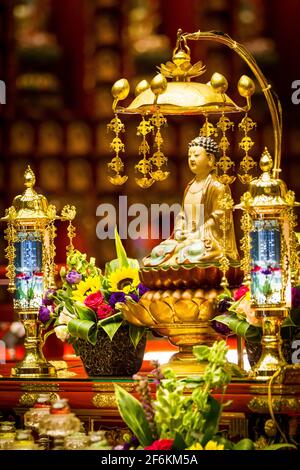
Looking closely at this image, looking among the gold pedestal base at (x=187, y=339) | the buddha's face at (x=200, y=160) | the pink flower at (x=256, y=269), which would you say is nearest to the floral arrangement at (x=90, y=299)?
the gold pedestal base at (x=187, y=339)

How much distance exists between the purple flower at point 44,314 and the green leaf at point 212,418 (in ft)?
4.52

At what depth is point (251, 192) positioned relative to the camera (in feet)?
14.1

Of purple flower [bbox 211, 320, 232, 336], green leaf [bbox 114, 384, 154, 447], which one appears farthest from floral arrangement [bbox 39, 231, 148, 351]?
green leaf [bbox 114, 384, 154, 447]

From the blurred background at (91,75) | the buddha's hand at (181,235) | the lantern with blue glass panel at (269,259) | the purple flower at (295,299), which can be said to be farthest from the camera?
the blurred background at (91,75)

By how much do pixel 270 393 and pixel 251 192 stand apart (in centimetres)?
61

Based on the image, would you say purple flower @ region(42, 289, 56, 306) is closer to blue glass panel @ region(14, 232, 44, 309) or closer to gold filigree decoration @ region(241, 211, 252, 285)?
blue glass panel @ region(14, 232, 44, 309)

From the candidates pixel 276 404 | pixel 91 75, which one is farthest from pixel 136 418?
pixel 91 75

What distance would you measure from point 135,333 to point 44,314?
0.34 meters

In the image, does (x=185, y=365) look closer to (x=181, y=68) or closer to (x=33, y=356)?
(x=33, y=356)

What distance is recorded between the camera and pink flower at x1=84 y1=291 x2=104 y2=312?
15.2 ft

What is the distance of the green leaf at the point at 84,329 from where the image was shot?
4.61m

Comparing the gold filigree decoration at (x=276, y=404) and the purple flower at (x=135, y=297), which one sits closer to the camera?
the gold filigree decoration at (x=276, y=404)

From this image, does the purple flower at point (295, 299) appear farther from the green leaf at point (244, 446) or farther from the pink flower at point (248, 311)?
the green leaf at point (244, 446)
